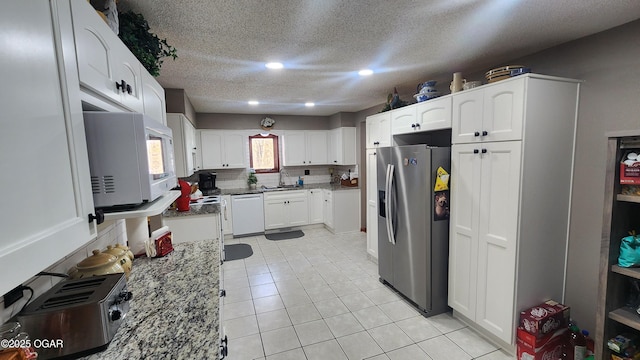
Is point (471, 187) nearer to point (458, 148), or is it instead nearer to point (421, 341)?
point (458, 148)

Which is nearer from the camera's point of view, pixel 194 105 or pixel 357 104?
pixel 194 105

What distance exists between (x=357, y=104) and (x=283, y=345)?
368 cm

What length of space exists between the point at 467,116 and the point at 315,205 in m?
3.69

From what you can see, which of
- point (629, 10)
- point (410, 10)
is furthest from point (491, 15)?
point (629, 10)

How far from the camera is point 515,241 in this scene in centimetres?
201

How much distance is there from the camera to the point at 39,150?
2.24 feet

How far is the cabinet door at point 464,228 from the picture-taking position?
230 cm

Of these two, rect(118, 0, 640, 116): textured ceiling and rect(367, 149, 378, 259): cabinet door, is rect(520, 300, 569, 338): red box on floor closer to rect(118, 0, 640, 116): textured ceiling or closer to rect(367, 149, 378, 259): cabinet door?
rect(367, 149, 378, 259): cabinet door

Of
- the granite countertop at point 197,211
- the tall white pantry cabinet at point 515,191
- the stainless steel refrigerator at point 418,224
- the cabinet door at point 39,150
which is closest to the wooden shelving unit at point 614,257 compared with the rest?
the tall white pantry cabinet at point 515,191

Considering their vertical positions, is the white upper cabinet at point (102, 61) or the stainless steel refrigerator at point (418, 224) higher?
the white upper cabinet at point (102, 61)

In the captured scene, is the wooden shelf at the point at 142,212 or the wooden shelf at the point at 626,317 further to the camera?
the wooden shelf at the point at 626,317

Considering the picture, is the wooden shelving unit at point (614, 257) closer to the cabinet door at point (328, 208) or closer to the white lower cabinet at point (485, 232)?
the white lower cabinet at point (485, 232)

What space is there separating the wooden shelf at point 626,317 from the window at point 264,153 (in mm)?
5098

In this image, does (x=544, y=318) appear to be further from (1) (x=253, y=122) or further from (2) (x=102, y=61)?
(1) (x=253, y=122)
